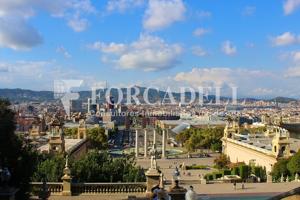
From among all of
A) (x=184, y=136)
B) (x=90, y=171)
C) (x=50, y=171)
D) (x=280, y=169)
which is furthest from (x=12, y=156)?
(x=184, y=136)

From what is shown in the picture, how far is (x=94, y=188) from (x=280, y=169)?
2748 cm

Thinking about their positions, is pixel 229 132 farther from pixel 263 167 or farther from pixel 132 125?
pixel 132 125

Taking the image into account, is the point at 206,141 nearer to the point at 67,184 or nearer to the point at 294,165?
the point at 294,165

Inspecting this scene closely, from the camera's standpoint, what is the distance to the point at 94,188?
16328 millimetres

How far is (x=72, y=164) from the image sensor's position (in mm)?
19938

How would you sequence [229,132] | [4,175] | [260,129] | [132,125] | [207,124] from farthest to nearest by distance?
[132,125] < [207,124] < [260,129] < [229,132] < [4,175]

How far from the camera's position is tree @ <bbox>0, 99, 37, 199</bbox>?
45.8ft

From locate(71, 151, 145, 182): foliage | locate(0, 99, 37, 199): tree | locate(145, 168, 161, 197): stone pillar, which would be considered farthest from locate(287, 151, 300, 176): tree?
locate(0, 99, 37, 199): tree

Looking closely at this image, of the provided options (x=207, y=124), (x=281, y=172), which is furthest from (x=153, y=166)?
(x=207, y=124)

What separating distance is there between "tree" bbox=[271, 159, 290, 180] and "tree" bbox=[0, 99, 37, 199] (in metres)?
29.3

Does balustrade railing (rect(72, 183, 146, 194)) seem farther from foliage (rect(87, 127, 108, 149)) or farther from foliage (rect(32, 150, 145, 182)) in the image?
foliage (rect(87, 127, 108, 149))

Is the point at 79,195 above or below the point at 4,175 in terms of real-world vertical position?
below

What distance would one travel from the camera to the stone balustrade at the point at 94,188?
1631 cm

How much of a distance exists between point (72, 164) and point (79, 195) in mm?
3824
